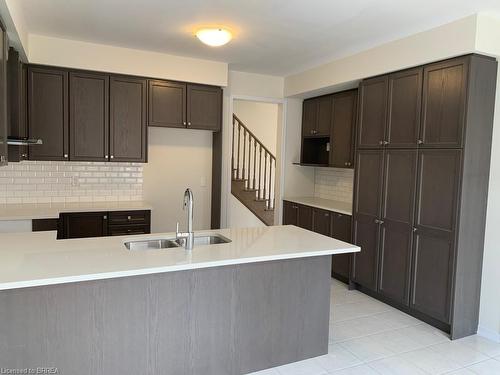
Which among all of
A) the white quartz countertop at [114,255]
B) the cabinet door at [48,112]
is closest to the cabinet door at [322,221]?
the white quartz countertop at [114,255]

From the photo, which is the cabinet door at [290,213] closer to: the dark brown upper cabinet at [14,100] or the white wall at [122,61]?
the white wall at [122,61]

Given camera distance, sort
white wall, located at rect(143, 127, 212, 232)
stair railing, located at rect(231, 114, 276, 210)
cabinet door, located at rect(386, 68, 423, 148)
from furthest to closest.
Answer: stair railing, located at rect(231, 114, 276, 210)
white wall, located at rect(143, 127, 212, 232)
cabinet door, located at rect(386, 68, 423, 148)

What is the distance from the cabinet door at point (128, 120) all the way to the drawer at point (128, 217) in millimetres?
624

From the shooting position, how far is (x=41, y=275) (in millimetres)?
1859

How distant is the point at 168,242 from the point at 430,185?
2.30 m

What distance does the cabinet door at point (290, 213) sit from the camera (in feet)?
17.5

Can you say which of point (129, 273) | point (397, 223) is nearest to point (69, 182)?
point (129, 273)

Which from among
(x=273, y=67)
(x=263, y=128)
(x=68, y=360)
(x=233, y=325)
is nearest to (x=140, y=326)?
(x=68, y=360)

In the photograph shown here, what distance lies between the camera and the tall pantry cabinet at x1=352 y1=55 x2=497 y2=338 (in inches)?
124

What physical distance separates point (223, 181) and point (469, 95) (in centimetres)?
297

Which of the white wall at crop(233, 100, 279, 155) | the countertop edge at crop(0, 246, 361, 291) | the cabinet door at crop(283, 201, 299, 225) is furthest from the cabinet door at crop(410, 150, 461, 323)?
the white wall at crop(233, 100, 279, 155)

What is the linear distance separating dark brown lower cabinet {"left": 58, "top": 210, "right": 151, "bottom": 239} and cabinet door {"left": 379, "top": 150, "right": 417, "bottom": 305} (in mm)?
2555

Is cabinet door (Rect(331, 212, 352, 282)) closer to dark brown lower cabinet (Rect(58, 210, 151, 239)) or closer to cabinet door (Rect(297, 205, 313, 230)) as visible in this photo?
cabinet door (Rect(297, 205, 313, 230))

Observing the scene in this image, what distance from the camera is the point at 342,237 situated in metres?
4.47
